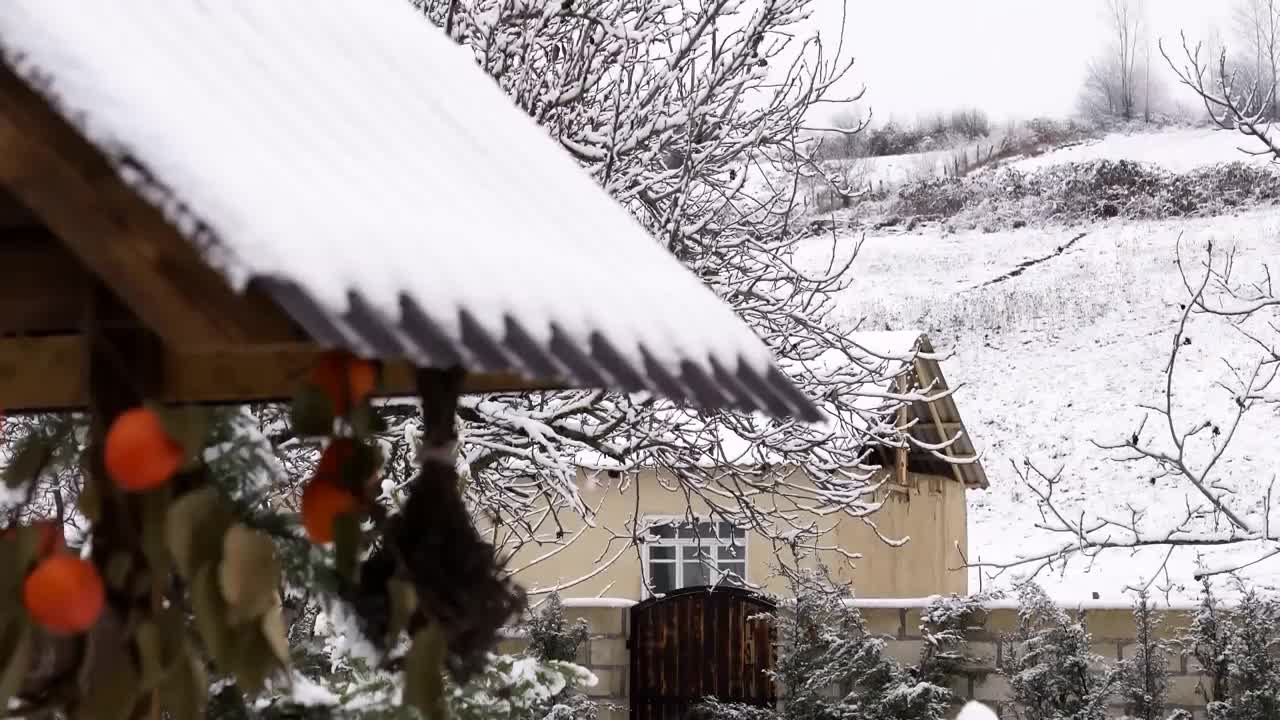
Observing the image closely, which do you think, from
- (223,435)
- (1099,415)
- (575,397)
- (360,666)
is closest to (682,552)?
(575,397)

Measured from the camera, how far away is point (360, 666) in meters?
4.30

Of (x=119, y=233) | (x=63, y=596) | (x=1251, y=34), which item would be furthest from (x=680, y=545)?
(x=119, y=233)

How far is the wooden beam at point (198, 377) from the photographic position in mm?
1877

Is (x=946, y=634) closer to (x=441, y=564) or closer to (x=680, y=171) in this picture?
(x=680, y=171)

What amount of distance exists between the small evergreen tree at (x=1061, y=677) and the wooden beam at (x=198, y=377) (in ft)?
24.8

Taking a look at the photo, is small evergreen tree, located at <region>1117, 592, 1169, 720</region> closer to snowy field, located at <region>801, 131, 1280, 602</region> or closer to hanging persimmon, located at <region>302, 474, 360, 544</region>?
hanging persimmon, located at <region>302, 474, 360, 544</region>

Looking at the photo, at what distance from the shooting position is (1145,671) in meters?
8.96

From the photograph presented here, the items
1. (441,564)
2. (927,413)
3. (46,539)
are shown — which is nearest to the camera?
(46,539)

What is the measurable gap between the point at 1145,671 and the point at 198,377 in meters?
8.43

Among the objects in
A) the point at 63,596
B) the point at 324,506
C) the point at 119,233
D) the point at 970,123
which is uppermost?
the point at 970,123

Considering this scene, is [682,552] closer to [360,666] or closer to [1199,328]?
[360,666]

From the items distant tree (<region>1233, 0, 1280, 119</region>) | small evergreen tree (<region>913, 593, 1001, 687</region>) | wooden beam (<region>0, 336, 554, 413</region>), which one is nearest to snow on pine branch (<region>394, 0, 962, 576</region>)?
small evergreen tree (<region>913, 593, 1001, 687</region>)

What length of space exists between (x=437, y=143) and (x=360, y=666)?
9.63 feet

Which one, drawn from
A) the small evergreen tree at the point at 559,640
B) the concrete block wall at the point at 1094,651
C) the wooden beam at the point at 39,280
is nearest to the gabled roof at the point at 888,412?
the small evergreen tree at the point at 559,640
